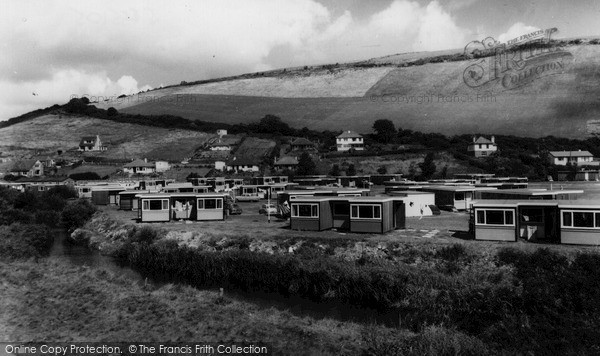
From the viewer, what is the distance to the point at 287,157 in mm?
83438

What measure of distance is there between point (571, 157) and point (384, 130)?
33.2 meters

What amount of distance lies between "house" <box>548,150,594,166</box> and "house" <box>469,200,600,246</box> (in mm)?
57745

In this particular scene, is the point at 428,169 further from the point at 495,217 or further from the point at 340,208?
the point at 495,217

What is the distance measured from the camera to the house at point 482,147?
260 feet

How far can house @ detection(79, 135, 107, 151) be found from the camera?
99044 mm

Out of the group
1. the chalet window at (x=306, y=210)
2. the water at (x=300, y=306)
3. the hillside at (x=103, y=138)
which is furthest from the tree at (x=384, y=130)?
the water at (x=300, y=306)

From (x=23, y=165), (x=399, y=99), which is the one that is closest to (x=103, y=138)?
(x=23, y=165)

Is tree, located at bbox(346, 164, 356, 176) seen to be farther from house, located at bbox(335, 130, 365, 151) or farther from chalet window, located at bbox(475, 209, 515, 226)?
chalet window, located at bbox(475, 209, 515, 226)

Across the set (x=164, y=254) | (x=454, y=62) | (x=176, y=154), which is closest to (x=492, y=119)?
(x=454, y=62)

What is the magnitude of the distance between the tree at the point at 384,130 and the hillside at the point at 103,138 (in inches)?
1458

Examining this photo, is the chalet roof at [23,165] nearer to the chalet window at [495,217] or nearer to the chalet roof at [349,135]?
the chalet roof at [349,135]

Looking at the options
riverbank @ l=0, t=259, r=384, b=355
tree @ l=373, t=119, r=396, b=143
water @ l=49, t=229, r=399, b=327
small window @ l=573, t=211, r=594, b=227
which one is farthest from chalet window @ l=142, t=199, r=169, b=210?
tree @ l=373, t=119, r=396, b=143

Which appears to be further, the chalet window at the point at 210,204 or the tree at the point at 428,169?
the tree at the point at 428,169

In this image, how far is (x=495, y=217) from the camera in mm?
23891
